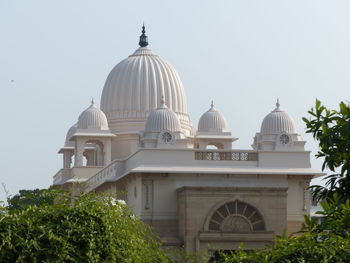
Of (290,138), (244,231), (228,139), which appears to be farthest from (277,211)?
(228,139)

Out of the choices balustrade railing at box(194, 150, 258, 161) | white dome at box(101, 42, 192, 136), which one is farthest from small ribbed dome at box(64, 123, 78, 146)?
balustrade railing at box(194, 150, 258, 161)

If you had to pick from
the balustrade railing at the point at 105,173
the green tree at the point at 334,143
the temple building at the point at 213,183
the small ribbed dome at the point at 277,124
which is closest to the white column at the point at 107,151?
the temple building at the point at 213,183

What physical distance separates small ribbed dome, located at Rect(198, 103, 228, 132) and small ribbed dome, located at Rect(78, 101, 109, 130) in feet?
16.6

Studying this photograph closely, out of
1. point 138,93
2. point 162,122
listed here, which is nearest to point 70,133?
point 138,93

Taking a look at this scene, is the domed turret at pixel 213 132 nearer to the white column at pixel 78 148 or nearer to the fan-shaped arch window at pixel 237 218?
the white column at pixel 78 148

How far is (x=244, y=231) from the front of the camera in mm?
43906

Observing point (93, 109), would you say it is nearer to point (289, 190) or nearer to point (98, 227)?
point (289, 190)

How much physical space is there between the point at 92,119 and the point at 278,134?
36.4ft

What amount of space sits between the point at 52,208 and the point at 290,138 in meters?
36.9

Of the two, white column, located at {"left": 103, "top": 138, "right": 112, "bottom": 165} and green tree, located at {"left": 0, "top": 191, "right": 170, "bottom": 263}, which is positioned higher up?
white column, located at {"left": 103, "top": 138, "right": 112, "bottom": 165}

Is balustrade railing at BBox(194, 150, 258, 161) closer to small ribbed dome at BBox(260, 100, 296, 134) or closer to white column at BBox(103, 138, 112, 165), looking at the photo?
small ribbed dome at BBox(260, 100, 296, 134)

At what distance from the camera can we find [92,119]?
2195 inches

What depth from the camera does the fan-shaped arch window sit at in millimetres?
44281

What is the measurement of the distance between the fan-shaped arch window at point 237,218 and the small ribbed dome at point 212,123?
12.5 metres
